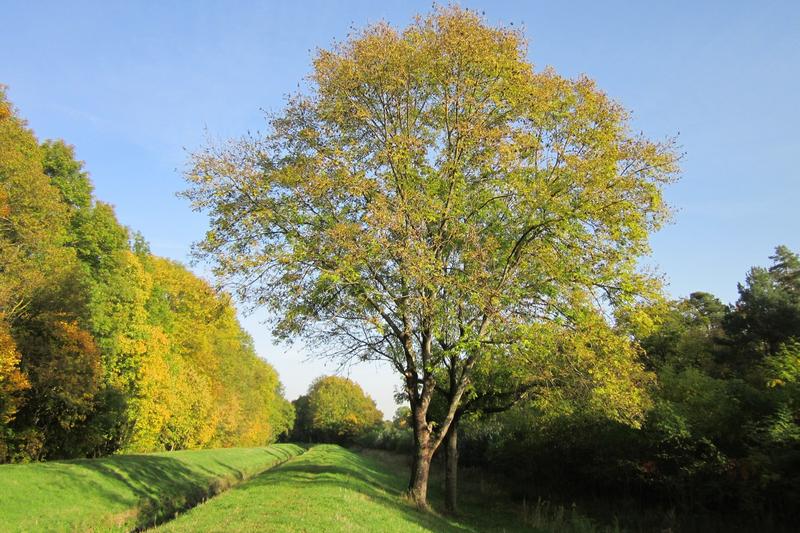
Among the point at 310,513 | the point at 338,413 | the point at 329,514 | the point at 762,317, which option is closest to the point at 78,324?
the point at 310,513

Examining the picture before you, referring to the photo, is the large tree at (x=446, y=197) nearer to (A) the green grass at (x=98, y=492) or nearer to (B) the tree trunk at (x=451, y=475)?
(B) the tree trunk at (x=451, y=475)

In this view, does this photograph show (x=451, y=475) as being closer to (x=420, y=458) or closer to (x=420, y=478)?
(x=420, y=478)

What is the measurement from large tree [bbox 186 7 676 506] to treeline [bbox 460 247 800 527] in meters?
4.79

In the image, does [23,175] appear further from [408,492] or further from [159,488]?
[408,492]

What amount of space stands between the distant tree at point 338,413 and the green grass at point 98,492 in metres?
87.0

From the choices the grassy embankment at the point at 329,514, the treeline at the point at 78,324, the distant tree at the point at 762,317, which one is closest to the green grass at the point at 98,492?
the treeline at the point at 78,324

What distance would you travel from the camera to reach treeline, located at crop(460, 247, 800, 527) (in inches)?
701

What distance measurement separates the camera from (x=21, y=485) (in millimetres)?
20609

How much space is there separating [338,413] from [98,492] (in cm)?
10576

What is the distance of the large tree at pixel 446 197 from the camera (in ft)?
55.0

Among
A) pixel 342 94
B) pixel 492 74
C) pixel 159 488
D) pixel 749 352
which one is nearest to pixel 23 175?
pixel 159 488

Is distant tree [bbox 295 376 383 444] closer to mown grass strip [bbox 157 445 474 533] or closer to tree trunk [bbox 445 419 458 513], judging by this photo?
tree trunk [bbox 445 419 458 513]

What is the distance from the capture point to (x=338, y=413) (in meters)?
126

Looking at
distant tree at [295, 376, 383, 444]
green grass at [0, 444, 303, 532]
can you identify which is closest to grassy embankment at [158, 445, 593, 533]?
green grass at [0, 444, 303, 532]
